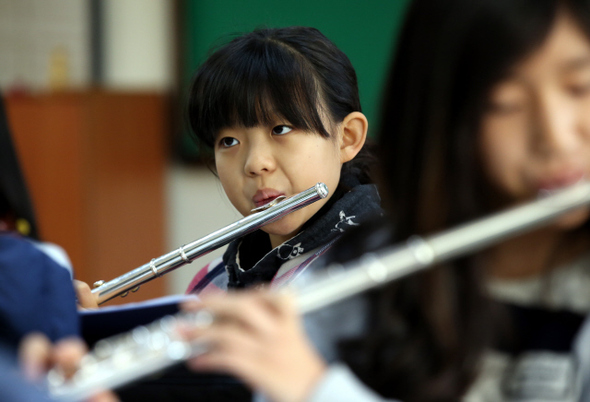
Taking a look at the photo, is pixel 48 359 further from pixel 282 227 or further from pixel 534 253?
pixel 282 227

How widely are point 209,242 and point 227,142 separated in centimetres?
14

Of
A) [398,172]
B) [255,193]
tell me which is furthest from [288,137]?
[398,172]

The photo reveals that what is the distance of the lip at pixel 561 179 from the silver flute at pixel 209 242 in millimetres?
447

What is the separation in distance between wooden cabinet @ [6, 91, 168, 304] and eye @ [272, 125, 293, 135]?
1.58 m

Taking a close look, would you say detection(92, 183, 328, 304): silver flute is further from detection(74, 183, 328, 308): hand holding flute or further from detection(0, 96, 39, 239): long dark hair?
detection(0, 96, 39, 239): long dark hair

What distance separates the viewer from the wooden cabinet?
2.59 meters

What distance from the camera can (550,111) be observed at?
1.89 feet

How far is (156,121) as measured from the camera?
8.96 feet

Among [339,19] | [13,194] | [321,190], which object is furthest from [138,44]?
[13,194]

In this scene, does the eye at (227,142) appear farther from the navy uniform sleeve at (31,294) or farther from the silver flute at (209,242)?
the navy uniform sleeve at (31,294)

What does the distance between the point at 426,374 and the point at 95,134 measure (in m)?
2.16

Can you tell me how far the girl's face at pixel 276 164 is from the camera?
1.05 m

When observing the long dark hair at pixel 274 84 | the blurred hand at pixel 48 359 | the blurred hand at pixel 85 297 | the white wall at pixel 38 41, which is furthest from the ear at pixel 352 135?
the white wall at pixel 38 41

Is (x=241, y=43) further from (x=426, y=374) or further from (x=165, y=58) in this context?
(x=165, y=58)
